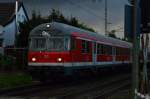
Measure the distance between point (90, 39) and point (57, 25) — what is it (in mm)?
3662

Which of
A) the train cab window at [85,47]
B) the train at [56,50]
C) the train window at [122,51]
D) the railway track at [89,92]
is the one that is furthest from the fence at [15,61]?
the railway track at [89,92]

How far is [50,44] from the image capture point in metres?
27.4

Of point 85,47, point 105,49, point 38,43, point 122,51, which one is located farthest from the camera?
point 122,51

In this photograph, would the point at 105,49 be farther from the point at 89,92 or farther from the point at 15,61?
the point at 89,92

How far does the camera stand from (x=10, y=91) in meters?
23.3

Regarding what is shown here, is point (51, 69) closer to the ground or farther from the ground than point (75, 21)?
closer to the ground

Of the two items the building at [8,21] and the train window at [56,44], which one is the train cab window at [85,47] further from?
the building at [8,21]

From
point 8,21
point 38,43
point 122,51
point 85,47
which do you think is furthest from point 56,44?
point 8,21

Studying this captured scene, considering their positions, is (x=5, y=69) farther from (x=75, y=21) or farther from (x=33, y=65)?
(x=75, y=21)

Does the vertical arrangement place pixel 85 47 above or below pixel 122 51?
below

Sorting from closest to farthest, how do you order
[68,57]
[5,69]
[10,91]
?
1. [10,91]
2. [68,57]
3. [5,69]

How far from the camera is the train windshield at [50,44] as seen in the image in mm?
27016

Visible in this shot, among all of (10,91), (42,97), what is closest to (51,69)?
(10,91)

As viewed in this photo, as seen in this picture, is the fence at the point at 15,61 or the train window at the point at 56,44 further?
the fence at the point at 15,61
